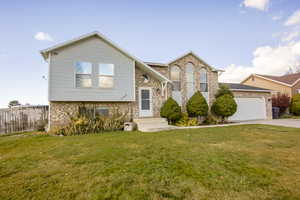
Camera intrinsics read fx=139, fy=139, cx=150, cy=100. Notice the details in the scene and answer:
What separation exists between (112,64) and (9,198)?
846 centimetres

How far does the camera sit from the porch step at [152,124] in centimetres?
879

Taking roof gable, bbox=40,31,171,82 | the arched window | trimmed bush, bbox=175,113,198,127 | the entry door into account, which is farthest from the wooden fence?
the arched window

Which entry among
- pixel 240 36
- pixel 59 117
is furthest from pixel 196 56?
pixel 59 117

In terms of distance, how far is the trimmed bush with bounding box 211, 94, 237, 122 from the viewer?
38.7 ft

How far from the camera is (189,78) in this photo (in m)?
12.9

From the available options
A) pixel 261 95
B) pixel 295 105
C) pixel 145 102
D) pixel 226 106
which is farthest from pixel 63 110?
pixel 295 105

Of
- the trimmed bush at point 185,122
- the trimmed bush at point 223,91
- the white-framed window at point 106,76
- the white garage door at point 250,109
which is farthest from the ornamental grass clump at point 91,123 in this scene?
the white garage door at point 250,109

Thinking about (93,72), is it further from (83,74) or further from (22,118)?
(22,118)

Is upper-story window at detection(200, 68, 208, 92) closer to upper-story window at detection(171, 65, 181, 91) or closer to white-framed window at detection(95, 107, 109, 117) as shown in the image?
upper-story window at detection(171, 65, 181, 91)

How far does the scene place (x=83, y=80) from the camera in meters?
9.00

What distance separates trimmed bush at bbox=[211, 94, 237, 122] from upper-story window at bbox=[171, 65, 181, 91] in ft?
12.1

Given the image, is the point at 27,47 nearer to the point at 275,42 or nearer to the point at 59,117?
the point at 59,117

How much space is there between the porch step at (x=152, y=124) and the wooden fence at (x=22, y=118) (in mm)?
6453

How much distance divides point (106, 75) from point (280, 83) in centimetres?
2557
